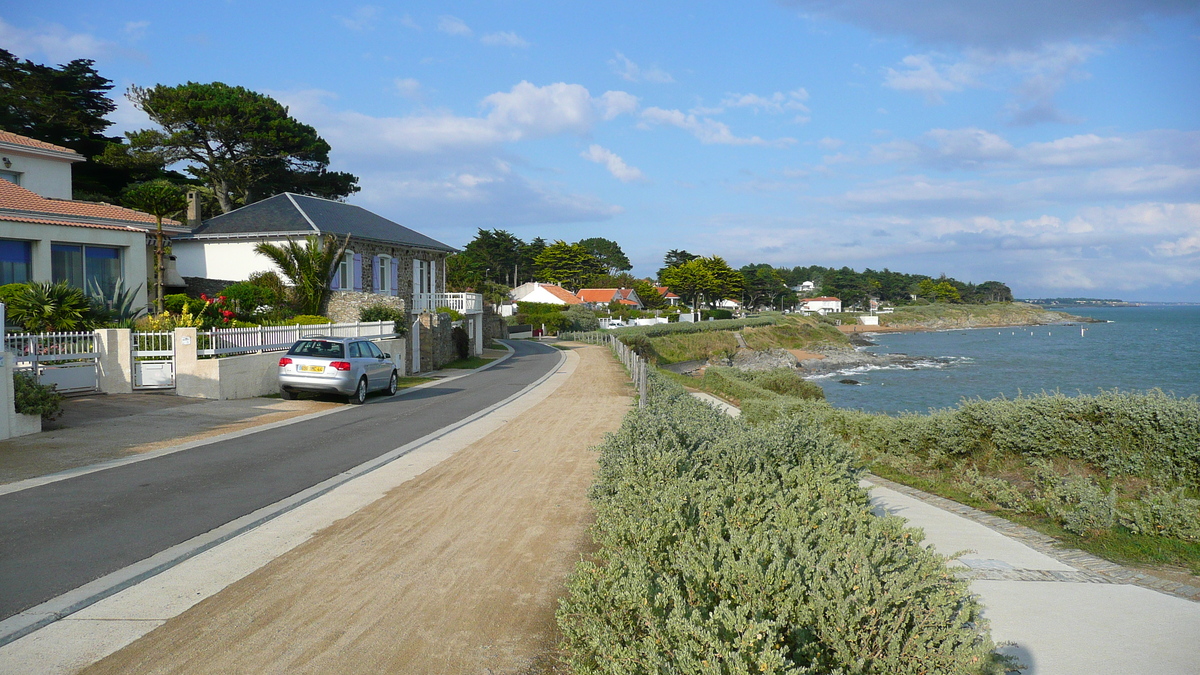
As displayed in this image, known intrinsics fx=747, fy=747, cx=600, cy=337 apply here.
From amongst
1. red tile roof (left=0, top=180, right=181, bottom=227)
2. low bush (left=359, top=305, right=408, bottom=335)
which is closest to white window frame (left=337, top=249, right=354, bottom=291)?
low bush (left=359, top=305, right=408, bottom=335)

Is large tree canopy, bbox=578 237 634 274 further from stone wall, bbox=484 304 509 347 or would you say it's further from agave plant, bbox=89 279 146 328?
agave plant, bbox=89 279 146 328

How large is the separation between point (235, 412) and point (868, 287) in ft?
527

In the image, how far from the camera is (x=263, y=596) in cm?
528

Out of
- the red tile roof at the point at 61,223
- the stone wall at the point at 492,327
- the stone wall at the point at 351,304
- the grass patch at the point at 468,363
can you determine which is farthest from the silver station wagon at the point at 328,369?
the stone wall at the point at 492,327

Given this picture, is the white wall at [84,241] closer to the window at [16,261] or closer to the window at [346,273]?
the window at [16,261]

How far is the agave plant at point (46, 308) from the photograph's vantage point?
16.4 m

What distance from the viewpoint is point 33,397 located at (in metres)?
11.7

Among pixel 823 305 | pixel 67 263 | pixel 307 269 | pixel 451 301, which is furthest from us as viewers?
pixel 823 305

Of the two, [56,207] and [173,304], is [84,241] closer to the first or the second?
[56,207]

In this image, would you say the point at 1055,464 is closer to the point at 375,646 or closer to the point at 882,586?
the point at 882,586

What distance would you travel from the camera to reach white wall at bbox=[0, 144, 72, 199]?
2560cm

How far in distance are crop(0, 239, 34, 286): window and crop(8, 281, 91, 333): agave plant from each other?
4.33 m

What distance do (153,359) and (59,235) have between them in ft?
26.5

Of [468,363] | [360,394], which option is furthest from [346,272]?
[360,394]
